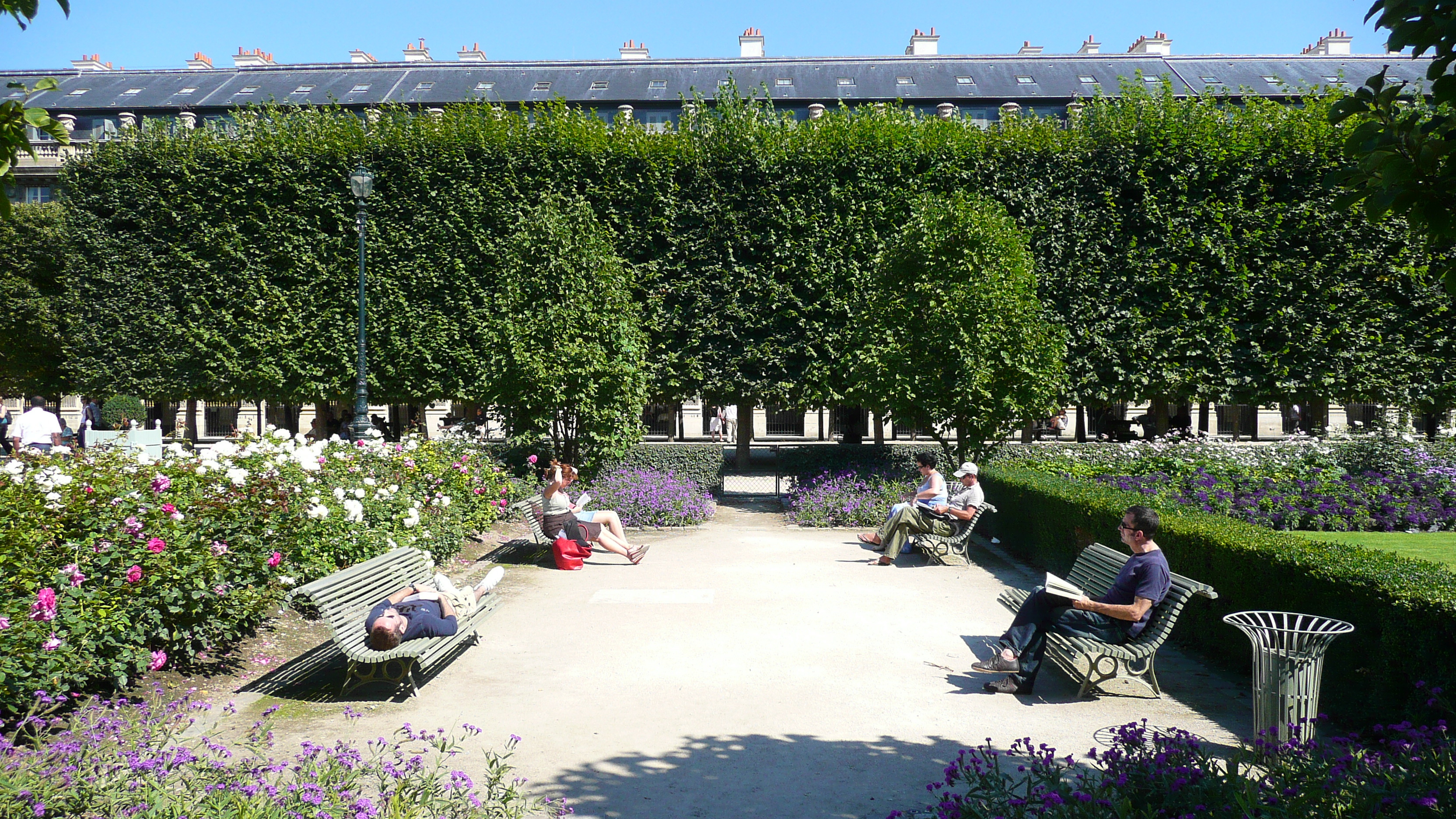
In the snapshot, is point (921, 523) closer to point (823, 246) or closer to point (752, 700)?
point (752, 700)

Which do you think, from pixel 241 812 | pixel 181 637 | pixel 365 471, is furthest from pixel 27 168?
pixel 241 812

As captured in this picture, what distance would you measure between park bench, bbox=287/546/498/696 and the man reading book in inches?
135

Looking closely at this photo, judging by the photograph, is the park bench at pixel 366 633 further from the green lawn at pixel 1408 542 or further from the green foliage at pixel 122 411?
the green foliage at pixel 122 411

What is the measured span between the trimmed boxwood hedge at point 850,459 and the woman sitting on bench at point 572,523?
222 inches

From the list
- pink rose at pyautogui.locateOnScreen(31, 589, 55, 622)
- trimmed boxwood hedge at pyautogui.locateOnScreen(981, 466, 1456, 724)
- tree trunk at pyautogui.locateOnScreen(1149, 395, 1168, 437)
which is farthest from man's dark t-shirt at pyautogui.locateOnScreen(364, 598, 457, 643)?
tree trunk at pyautogui.locateOnScreen(1149, 395, 1168, 437)

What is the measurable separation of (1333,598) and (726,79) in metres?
30.2

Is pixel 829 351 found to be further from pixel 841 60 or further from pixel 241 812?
pixel 841 60

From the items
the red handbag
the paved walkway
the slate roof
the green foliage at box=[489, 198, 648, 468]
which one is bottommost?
the paved walkway

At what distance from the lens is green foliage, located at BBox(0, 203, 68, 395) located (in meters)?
31.1

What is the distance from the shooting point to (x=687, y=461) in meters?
16.5

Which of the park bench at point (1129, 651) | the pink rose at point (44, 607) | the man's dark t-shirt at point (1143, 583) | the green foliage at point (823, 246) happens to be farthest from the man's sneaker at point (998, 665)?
the green foliage at point (823, 246)

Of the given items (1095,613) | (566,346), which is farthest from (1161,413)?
(1095,613)

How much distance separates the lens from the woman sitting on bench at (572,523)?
10234 millimetres

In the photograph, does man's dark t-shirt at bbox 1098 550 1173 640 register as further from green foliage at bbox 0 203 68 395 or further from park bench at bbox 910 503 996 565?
green foliage at bbox 0 203 68 395
